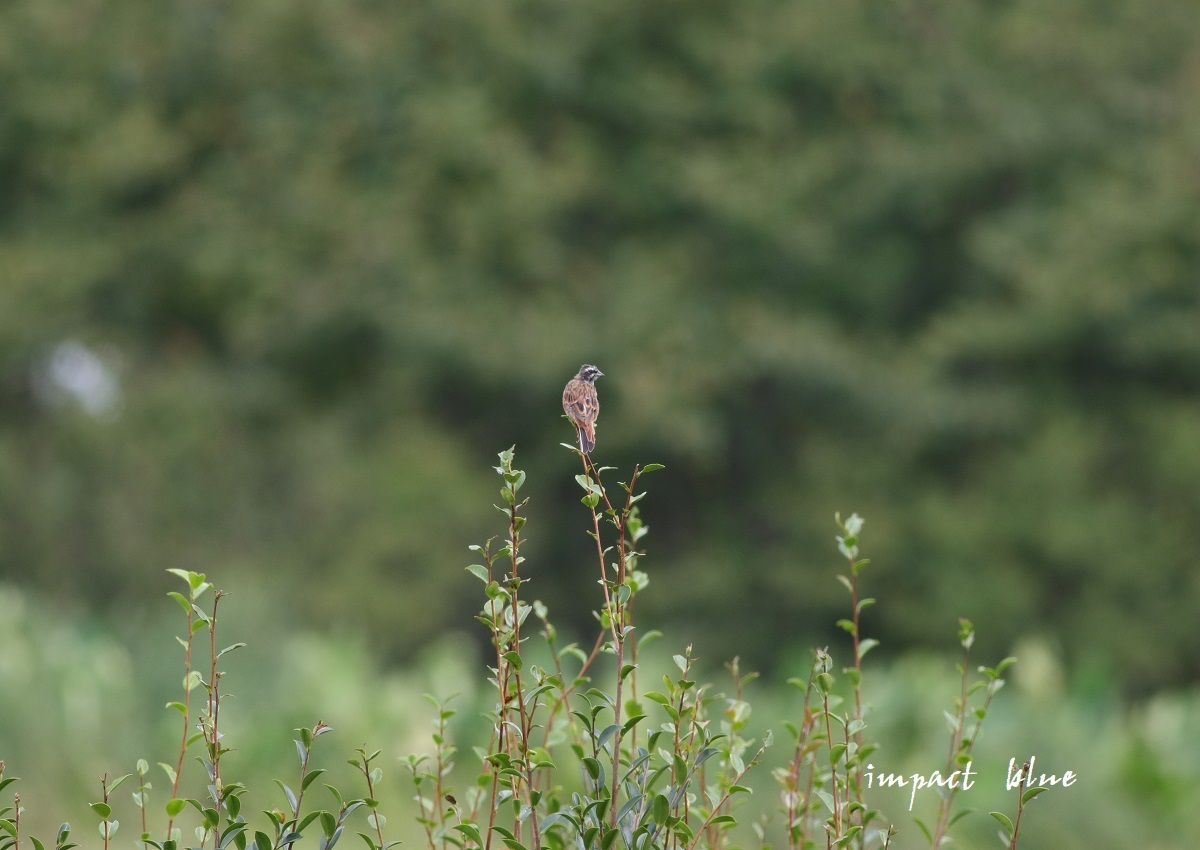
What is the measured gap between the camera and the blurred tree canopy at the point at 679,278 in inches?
585

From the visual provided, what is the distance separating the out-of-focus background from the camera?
580 inches

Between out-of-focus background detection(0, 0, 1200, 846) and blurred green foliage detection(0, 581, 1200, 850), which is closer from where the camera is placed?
blurred green foliage detection(0, 581, 1200, 850)

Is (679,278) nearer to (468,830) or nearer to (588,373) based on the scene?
(588,373)

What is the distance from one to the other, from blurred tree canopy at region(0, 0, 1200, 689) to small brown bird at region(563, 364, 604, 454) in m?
11.2

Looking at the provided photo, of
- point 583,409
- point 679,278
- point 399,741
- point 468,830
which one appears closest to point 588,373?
point 583,409

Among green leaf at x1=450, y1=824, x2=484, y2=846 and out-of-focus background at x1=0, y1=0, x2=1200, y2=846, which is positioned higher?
out-of-focus background at x1=0, y1=0, x2=1200, y2=846

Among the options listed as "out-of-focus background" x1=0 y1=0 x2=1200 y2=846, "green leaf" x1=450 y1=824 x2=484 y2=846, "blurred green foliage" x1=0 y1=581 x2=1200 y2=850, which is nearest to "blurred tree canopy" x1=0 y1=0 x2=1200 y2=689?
"out-of-focus background" x1=0 y1=0 x2=1200 y2=846

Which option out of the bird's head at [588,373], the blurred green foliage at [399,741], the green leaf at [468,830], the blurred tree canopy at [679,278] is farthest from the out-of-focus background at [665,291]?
the green leaf at [468,830]

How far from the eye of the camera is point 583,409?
2.01 meters

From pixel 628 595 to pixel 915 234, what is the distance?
50.3 ft

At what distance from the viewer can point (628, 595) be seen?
2.21m

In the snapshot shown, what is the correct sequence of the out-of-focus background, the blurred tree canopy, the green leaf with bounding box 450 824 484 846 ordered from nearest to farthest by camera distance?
the green leaf with bounding box 450 824 484 846, the out-of-focus background, the blurred tree canopy

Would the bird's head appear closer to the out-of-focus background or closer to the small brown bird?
the small brown bird

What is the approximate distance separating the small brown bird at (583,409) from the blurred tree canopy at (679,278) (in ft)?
36.9
